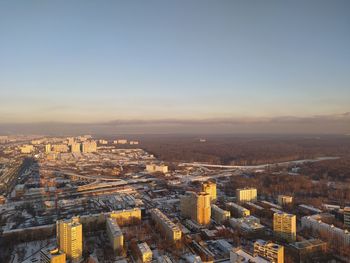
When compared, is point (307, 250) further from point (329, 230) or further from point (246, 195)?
point (246, 195)

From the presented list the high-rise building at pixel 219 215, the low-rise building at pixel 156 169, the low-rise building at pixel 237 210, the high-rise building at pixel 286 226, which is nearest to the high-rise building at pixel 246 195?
the low-rise building at pixel 237 210

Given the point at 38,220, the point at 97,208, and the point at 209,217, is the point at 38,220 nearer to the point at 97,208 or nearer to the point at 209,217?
the point at 97,208

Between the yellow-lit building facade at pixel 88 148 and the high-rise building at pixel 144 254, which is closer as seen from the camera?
the high-rise building at pixel 144 254

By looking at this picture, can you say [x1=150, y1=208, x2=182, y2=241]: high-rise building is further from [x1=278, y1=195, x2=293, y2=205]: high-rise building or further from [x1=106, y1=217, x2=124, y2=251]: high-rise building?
[x1=278, y1=195, x2=293, y2=205]: high-rise building

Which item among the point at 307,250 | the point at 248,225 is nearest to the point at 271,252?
the point at 307,250

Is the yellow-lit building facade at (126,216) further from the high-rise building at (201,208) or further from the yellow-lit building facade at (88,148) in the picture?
the yellow-lit building facade at (88,148)

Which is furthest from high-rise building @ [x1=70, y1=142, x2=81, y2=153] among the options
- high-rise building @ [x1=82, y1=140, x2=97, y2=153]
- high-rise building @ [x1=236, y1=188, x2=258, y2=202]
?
high-rise building @ [x1=236, y1=188, x2=258, y2=202]
